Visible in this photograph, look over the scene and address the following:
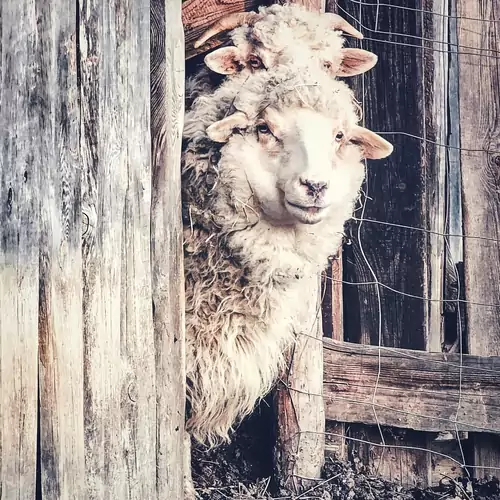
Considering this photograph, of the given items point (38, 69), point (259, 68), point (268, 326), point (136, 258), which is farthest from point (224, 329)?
point (38, 69)

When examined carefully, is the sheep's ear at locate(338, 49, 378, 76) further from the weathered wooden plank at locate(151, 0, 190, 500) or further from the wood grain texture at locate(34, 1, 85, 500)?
the wood grain texture at locate(34, 1, 85, 500)

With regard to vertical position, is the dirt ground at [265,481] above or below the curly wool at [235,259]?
below

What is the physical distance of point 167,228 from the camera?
12.4 feet

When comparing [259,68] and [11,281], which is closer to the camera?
[11,281]

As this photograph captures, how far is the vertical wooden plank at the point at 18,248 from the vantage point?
317 centimetres

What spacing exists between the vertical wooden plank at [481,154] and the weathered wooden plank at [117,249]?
1800 millimetres

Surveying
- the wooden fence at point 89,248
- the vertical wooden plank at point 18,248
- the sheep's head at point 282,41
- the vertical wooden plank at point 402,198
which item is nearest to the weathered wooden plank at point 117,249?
the wooden fence at point 89,248

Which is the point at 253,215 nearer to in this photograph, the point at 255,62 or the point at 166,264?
the point at 166,264

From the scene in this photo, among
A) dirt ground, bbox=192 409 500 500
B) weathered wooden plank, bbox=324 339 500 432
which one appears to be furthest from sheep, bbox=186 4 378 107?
dirt ground, bbox=192 409 500 500

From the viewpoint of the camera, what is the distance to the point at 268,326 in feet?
14.2

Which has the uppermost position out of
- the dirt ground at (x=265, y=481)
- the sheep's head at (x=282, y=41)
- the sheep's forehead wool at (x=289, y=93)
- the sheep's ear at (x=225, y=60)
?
the sheep's head at (x=282, y=41)

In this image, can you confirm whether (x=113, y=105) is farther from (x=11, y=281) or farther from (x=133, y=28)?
(x=11, y=281)

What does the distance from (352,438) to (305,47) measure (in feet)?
6.77

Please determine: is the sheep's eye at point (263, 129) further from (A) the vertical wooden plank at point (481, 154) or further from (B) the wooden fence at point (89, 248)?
(A) the vertical wooden plank at point (481, 154)
